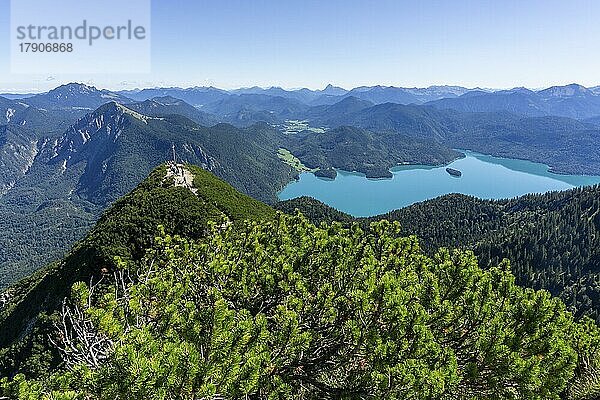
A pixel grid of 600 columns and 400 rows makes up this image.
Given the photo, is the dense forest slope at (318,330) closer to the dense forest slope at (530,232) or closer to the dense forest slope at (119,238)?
the dense forest slope at (119,238)

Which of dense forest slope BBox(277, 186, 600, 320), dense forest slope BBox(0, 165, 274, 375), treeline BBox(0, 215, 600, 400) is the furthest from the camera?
dense forest slope BBox(277, 186, 600, 320)

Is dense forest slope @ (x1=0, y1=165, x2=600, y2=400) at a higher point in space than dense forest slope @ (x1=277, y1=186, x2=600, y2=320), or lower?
higher

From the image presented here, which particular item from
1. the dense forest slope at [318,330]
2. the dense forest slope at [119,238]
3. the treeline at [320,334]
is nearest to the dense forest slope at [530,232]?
the dense forest slope at [119,238]

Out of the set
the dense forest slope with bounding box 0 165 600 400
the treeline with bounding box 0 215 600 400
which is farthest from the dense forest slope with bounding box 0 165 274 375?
the treeline with bounding box 0 215 600 400

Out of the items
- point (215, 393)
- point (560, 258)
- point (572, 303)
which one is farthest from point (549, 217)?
point (215, 393)

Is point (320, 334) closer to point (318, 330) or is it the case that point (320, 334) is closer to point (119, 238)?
point (318, 330)

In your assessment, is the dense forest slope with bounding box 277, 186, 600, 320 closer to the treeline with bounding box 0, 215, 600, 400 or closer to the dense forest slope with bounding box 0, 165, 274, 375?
the dense forest slope with bounding box 0, 165, 274, 375

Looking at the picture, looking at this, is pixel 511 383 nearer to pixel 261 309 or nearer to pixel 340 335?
pixel 340 335
